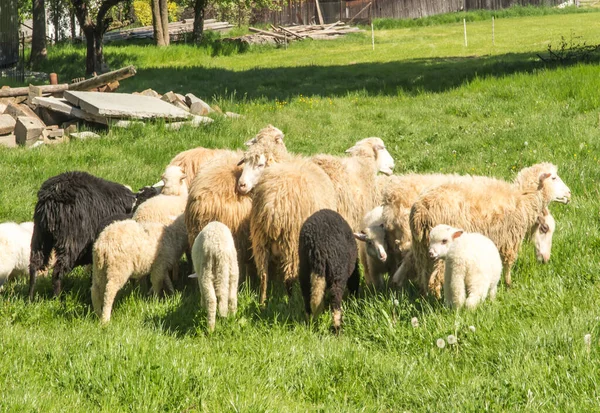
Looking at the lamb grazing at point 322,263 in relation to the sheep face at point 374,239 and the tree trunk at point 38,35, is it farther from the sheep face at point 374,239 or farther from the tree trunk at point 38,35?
the tree trunk at point 38,35

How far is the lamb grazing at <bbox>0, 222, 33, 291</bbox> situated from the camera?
7.71 m

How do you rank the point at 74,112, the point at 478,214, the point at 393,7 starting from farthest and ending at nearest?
the point at 393,7 < the point at 74,112 < the point at 478,214

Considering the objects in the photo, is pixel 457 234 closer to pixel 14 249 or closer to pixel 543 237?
pixel 543 237

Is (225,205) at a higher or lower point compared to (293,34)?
lower

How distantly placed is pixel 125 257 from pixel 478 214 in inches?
125

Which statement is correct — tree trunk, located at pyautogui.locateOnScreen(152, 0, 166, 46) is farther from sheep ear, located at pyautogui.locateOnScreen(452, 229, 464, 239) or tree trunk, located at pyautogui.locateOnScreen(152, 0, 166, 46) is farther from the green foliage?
sheep ear, located at pyautogui.locateOnScreen(452, 229, 464, 239)

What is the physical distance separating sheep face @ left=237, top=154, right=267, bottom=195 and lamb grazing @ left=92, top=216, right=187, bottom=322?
904mm

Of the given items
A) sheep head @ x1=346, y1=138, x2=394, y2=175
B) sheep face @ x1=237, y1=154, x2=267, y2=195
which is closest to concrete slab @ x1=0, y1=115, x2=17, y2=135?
sheep face @ x1=237, y1=154, x2=267, y2=195

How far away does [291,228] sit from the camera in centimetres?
670

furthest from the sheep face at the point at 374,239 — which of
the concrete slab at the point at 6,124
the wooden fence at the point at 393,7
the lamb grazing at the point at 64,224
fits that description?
the wooden fence at the point at 393,7

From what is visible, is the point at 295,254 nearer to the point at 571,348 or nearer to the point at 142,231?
the point at 142,231

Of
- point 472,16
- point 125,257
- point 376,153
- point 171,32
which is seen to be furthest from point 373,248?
point 472,16

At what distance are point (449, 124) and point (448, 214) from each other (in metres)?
8.71

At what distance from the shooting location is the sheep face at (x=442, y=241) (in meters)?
5.93
